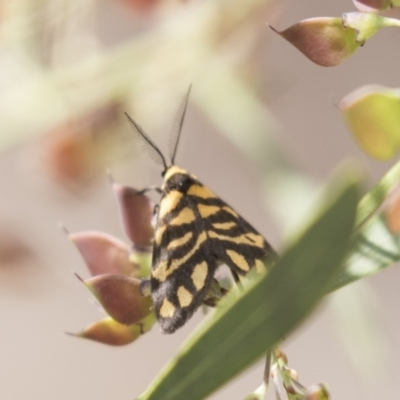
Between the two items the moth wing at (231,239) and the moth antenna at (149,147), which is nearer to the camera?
the moth wing at (231,239)

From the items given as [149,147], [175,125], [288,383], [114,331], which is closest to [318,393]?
[288,383]

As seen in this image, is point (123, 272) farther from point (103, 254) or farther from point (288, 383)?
point (288, 383)

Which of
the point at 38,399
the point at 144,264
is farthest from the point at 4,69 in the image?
the point at 38,399

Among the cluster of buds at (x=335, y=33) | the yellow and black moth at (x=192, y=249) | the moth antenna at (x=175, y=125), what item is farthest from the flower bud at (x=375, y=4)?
the moth antenna at (x=175, y=125)

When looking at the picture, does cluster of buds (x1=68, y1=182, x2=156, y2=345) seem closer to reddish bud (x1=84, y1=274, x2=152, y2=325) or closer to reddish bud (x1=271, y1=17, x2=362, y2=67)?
reddish bud (x1=84, y1=274, x2=152, y2=325)

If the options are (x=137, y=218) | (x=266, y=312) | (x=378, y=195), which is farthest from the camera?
(x=137, y=218)

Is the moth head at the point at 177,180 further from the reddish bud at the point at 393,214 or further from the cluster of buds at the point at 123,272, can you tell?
the reddish bud at the point at 393,214
